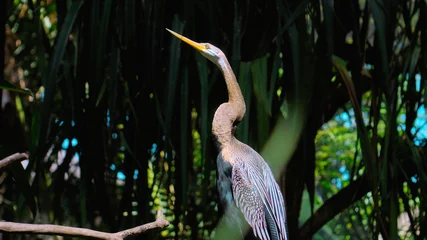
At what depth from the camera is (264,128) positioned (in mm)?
2463

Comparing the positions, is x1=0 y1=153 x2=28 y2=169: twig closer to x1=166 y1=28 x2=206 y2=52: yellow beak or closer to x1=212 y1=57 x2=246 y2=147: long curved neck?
x1=212 y1=57 x2=246 y2=147: long curved neck

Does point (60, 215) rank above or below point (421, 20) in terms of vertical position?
below

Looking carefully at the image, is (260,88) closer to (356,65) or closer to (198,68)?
(198,68)

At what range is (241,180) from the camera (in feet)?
7.16

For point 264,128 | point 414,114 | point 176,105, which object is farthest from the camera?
point 414,114

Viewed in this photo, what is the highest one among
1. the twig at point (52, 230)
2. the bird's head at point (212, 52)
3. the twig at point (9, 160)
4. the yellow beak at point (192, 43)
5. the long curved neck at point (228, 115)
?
the yellow beak at point (192, 43)

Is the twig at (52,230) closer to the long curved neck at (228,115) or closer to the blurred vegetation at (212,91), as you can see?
the long curved neck at (228,115)

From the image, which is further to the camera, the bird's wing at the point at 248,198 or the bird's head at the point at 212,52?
the bird's head at the point at 212,52

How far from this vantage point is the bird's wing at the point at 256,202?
2.16 metres

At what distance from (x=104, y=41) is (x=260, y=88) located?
59cm


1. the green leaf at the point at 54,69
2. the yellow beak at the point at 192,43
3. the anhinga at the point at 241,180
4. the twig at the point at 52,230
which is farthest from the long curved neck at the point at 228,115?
the twig at the point at 52,230

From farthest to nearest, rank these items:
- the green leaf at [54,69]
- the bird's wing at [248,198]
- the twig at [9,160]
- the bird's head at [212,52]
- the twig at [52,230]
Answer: the green leaf at [54,69], the bird's head at [212,52], the bird's wing at [248,198], the twig at [9,160], the twig at [52,230]

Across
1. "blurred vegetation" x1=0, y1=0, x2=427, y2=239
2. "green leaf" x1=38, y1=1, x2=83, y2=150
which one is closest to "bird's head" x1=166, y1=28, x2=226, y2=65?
"blurred vegetation" x1=0, y1=0, x2=427, y2=239

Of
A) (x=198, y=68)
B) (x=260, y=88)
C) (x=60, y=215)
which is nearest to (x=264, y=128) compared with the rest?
(x=260, y=88)
